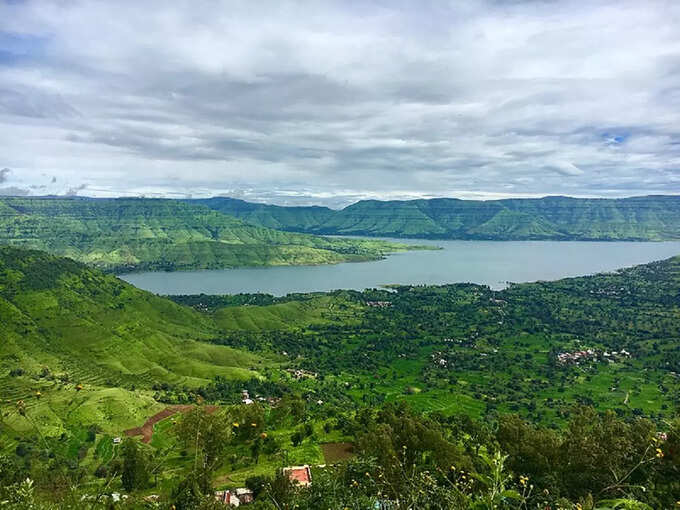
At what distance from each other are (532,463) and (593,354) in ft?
287

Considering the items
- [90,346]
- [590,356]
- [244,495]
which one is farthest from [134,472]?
[590,356]

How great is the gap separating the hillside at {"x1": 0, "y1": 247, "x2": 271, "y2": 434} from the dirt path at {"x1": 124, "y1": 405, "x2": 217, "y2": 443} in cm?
199

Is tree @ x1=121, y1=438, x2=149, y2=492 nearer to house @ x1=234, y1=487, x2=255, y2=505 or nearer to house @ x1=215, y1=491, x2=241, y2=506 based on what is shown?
house @ x1=215, y1=491, x2=241, y2=506

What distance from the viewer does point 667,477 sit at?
20906 millimetres

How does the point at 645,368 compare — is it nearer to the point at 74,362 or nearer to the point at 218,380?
the point at 218,380

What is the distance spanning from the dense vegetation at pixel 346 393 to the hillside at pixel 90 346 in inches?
18.0

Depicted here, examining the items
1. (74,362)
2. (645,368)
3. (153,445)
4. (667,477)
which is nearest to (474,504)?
(667,477)

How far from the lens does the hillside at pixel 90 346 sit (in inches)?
2404

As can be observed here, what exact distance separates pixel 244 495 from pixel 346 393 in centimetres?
5161

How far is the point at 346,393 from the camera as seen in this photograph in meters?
78.5

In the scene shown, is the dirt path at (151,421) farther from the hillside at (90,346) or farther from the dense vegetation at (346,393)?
the hillside at (90,346)

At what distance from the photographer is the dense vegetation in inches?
676

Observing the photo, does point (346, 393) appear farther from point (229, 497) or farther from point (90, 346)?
point (90, 346)

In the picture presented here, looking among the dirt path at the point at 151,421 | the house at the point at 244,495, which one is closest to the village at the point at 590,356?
the dirt path at the point at 151,421
